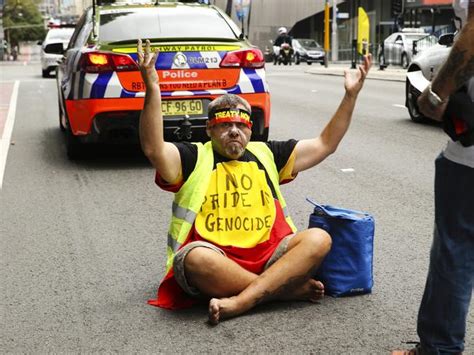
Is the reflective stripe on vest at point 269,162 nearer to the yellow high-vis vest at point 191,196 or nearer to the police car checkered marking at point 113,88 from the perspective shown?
the yellow high-vis vest at point 191,196

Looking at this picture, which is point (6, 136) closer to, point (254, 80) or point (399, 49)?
point (254, 80)

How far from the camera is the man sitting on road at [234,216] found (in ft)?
14.5

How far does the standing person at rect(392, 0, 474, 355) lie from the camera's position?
2.94 metres

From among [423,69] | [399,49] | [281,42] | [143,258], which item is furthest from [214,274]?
[281,42]

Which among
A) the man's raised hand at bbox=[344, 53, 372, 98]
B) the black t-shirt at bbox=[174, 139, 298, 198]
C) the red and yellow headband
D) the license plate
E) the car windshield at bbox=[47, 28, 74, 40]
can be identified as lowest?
the car windshield at bbox=[47, 28, 74, 40]

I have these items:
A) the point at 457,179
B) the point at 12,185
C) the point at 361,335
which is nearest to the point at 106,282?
the point at 361,335

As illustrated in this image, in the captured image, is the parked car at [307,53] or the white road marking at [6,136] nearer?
the white road marking at [6,136]

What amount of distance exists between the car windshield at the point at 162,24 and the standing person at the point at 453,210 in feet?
20.3

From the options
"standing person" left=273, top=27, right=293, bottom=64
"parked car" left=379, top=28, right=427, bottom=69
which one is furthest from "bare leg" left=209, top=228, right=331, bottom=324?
"standing person" left=273, top=27, right=293, bottom=64

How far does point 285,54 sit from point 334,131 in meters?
43.1

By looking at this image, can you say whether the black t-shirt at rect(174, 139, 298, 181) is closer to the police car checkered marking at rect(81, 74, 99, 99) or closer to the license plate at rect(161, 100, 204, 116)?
the license plate at rect(161, 100, 204, 116)

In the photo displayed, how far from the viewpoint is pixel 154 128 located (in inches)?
172

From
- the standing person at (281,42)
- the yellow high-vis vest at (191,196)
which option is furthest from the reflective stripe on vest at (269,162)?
the standing person at (281,42)

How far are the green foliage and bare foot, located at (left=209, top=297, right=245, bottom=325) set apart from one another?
103695 millimetres
